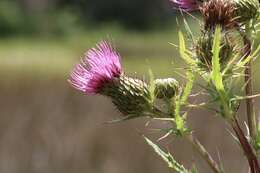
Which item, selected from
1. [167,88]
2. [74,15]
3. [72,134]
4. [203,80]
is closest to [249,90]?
[203,80]

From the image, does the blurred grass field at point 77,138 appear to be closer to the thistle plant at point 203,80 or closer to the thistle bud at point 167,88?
the thistle plant at point 203,80

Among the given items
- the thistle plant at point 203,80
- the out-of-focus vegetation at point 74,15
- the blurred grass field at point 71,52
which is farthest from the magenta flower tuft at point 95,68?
the out-of-focus vegetation at point 74,15

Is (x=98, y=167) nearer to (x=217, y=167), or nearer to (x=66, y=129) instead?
(x=66, y=129)

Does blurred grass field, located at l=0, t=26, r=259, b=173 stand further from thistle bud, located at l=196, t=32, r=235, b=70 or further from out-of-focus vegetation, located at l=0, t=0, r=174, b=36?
out-of-focus vegetation, located at l=0, t=0, r=174, b=36

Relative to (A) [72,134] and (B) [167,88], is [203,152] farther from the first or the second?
(A) [72,134]

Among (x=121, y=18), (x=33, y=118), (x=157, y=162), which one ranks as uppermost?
(x=121, y=18)

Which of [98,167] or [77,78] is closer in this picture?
[77,78]

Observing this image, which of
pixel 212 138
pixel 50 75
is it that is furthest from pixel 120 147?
pixel 50 75
